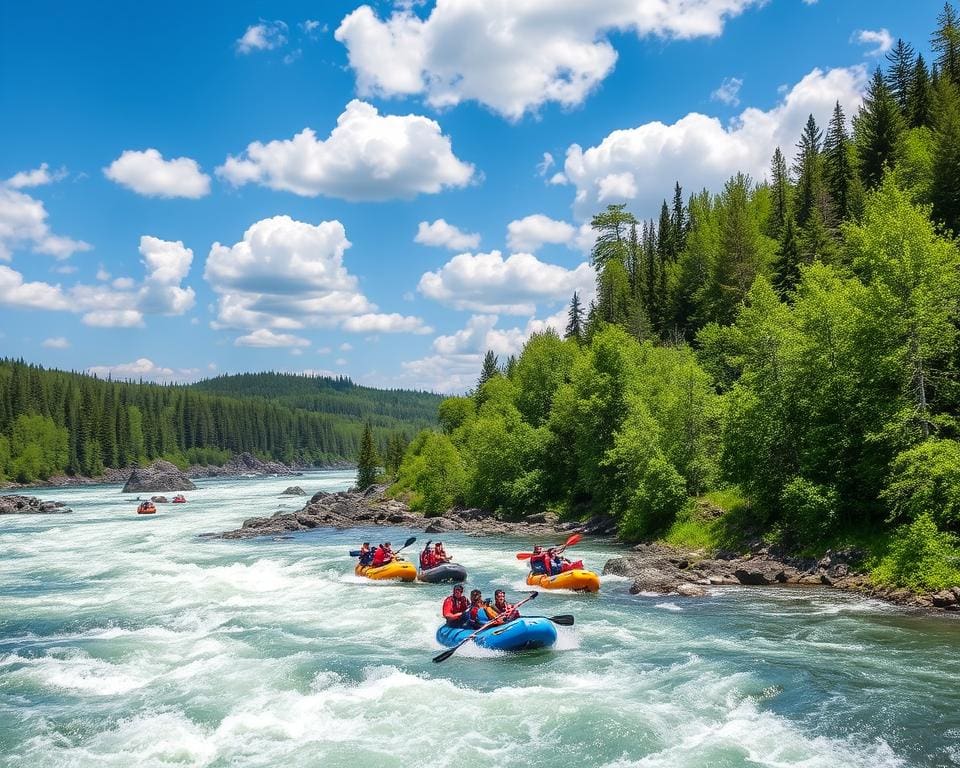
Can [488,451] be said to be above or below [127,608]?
above

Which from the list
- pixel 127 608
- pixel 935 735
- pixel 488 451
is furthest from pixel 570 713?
pixel 488 451

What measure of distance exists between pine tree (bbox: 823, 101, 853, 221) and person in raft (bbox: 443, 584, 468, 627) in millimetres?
52734

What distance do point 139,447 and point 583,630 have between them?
479 ft

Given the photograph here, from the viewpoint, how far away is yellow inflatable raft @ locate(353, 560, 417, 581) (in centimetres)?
3016

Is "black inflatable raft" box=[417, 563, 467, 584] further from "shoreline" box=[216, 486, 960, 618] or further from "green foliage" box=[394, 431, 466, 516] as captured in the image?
"green foliage" box=[394, 431, 466, 516]

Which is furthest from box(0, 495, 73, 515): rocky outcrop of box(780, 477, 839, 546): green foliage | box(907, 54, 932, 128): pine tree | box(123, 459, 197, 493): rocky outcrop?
box(907, 54, 932, 128): pine tree

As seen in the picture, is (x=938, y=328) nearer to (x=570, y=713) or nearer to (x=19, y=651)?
(x=570, y=713)

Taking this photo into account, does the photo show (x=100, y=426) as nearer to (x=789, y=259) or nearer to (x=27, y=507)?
(x=27, y=507)

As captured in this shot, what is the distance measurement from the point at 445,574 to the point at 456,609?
932 cm

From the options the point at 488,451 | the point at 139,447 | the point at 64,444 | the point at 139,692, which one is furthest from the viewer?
the point at 139,447

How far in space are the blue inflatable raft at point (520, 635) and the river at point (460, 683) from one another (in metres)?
0.31

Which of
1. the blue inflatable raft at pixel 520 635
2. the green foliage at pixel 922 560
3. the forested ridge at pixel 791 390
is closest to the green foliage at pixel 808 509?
the forested ridge at pixel 791 390

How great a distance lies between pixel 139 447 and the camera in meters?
148

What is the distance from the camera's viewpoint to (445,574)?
2945cm
